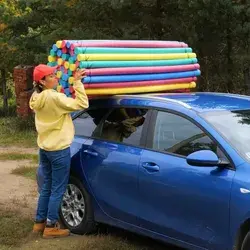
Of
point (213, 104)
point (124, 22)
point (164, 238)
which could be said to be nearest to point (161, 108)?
point (213, 104)

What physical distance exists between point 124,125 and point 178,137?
798mm

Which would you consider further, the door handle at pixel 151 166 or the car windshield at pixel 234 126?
the door handle at pixel 151 166

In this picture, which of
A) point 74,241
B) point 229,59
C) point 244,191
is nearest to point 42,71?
point 74,241

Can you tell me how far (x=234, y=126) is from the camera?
4719mm

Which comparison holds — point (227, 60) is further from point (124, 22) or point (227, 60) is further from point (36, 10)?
point (36, 10)

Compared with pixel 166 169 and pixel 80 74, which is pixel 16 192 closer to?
pixel 80 74

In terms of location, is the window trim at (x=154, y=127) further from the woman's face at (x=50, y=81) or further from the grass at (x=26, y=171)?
the grass at (x=26, y=171)

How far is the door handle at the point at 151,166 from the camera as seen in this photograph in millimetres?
4877

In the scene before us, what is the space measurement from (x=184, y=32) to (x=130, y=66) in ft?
23.6

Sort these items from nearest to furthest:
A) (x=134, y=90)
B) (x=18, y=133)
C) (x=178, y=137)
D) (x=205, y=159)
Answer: (x=205, y=159)
(x=178, y=137)
(x=134, y=90)
(x=18, y=133)

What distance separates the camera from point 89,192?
225 inches

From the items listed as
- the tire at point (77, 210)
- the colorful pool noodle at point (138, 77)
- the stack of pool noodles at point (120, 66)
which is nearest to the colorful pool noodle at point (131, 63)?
the stack of pool noodles at point (120, 66)

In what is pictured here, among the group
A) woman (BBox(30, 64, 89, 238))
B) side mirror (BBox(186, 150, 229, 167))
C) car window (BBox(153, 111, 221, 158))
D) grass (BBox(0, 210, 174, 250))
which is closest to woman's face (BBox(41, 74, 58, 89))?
woman (BBox(30, 64, 89, 238))

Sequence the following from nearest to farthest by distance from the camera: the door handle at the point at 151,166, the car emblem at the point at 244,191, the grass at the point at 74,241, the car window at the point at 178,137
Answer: the car emblem at the point at 244,191 < the car window at the point at 178,137 < the door handle at the point at 151,166 < the grass at the point at 74,241
